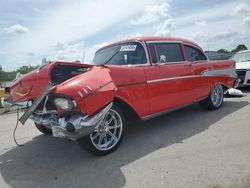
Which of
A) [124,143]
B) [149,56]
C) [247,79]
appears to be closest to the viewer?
[124,143]

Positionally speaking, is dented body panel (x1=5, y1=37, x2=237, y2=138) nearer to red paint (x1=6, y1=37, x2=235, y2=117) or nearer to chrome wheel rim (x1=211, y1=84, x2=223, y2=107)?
red paint (x1=6, y1=37, x2=235, y2=117)

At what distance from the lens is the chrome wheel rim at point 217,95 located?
22.0ft

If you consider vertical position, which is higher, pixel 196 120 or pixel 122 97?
pixel 122 97

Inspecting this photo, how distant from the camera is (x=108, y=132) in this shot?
4191mm

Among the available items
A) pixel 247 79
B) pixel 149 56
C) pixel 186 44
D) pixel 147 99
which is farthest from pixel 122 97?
pixel 247 79

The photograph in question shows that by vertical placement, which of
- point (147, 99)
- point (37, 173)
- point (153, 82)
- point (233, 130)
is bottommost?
point (37, 173)

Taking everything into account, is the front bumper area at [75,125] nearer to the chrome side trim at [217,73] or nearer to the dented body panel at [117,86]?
the dented body panel at [117,86]

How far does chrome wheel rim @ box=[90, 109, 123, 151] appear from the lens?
4072 millimetres

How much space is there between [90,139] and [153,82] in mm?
1624

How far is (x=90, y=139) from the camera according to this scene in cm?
383

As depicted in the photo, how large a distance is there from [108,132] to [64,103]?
983 mm

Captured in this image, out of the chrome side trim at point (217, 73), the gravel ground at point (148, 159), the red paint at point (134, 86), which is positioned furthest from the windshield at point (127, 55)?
the gravel ground at point (148, 159)

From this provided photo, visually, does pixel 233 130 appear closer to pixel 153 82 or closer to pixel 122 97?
pixel 153 82

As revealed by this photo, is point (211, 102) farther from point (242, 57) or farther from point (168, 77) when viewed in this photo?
point (242, 57)
